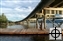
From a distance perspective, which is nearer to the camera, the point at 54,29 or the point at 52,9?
the point at 54,29

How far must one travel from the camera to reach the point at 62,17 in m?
5.49

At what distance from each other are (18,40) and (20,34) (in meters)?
0.79

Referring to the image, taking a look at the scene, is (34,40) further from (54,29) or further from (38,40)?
(54,29)

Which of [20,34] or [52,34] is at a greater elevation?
[52,34]

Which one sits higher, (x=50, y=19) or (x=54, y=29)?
(x=54, y=29)

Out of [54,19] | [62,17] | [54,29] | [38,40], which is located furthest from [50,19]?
[54,29]

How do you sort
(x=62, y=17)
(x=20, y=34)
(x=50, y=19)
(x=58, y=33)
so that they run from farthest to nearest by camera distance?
(x=50, y=19), (x=62, y=17), (x=20, y=34), (x=58, y=33)

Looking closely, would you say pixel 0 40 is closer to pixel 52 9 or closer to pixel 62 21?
pixel 62 21

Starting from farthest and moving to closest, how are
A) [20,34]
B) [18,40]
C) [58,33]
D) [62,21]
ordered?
[62,21] < [20,34] < [18,40] < [58,33]

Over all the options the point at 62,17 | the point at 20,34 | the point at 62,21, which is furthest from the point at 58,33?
the point at 62,21

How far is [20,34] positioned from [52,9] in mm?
3499

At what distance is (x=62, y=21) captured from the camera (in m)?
5.96

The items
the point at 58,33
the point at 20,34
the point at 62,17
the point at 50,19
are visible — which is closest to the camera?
the point at 58,33

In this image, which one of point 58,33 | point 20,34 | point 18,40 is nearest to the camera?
point 58,33
